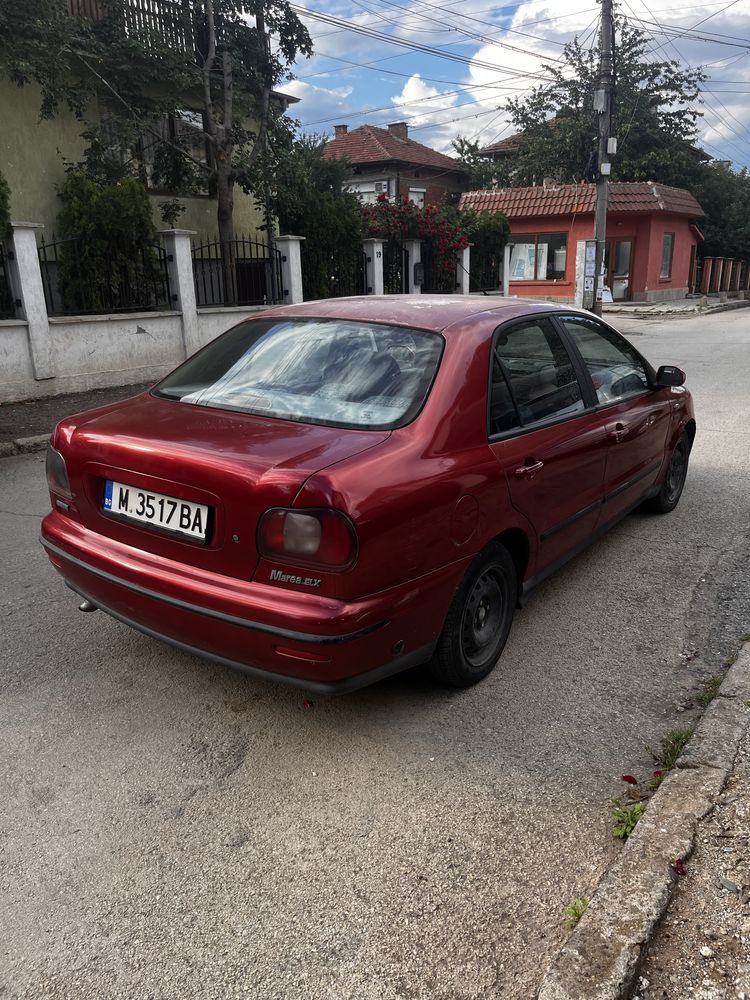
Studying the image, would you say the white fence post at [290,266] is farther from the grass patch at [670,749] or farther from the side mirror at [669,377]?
the grass patch at [670,749]

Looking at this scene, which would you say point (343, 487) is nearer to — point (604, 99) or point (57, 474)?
point (57, 474)

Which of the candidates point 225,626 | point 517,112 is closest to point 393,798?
point 225,626

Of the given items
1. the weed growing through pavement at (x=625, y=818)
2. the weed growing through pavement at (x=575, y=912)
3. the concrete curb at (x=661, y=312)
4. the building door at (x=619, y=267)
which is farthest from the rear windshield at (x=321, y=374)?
the building door at (x=619, y=267)

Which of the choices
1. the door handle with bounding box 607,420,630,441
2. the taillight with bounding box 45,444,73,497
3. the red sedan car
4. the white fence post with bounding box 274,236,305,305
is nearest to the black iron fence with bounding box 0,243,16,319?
the white fence post with bounding box 274,236,305,305

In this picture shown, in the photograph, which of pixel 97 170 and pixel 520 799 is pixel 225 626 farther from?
pixel 97 170

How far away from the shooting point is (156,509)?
287 centimetres

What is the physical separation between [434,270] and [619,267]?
1478cm

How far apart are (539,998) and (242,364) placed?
262 centimetres

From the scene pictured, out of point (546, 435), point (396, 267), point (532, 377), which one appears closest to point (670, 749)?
point (546, 435)

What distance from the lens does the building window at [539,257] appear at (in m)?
29.1

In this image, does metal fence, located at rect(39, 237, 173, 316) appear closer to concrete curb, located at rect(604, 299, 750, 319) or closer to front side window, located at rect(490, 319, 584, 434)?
front side window, located at rect(490, 319, 584, 434)

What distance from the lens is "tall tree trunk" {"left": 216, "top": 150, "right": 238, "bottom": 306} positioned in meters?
13.5

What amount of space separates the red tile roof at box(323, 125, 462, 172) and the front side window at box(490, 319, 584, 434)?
38526mm

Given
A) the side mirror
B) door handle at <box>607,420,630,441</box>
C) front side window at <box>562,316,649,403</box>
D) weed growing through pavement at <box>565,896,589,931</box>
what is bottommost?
weed growing through pavement at <box>565,896,589,931</box>
